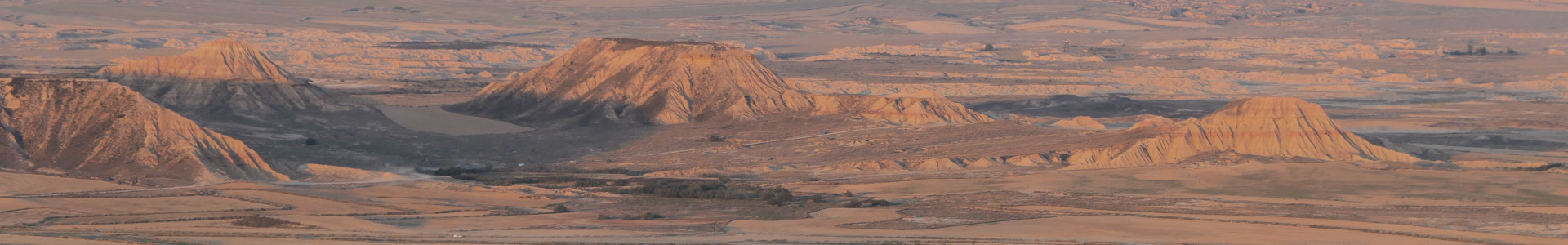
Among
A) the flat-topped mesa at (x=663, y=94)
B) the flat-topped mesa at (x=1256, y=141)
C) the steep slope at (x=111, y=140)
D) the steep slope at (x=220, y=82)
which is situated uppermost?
the steep slope at (x=111, y=140)

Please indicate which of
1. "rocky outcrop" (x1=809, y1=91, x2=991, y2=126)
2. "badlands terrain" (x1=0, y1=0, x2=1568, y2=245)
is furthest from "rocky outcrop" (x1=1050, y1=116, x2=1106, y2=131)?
"rocky outcrop" (x1=809, y1=91, x2=991, y2=126)

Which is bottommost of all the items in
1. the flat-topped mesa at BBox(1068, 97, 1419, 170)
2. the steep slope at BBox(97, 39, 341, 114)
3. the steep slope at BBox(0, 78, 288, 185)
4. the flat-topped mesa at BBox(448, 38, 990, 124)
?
the flat-topped mesa at BBox(448, 38, 990, 124)

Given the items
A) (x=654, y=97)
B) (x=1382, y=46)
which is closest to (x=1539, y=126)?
(x=654, y=97)

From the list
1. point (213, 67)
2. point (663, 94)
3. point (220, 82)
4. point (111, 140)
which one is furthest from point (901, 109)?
point (111, 140)

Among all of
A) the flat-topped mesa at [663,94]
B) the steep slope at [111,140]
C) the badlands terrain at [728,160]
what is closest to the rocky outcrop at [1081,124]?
the badlands terrain at [728,160]

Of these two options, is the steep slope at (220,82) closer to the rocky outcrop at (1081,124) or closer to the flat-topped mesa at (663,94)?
the flat-topped mesa at (663,94)

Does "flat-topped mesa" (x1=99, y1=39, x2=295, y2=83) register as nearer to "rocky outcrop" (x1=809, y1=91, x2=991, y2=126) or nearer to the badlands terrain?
the badlands terrain

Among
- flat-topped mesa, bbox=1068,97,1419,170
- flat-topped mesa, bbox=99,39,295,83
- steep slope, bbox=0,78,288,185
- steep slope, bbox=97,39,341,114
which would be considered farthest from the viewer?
flat-topped mesa, bbox=99,39,295,83
